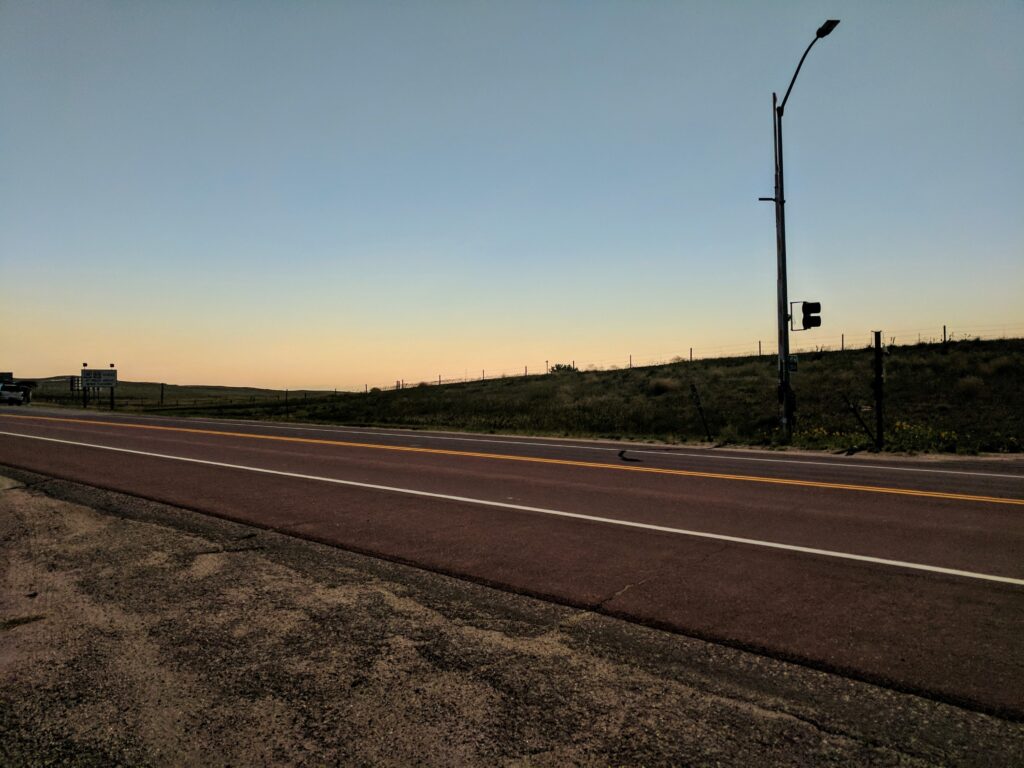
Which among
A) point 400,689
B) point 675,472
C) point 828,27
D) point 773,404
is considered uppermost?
point 828,27

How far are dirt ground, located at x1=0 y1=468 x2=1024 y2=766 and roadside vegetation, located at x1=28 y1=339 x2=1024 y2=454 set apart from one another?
14.8 meters

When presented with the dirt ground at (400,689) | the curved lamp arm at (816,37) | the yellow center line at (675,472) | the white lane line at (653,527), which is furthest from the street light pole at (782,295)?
the dirt ground at (400,689)

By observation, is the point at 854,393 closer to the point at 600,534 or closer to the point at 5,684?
the point at 600,534

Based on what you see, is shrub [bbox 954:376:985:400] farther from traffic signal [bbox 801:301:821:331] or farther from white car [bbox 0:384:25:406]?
white car [bbox 0:384:25:406]

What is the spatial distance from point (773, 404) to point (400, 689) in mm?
32539

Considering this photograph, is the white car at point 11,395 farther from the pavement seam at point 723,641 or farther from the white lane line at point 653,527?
the pavement seam at point 723,641

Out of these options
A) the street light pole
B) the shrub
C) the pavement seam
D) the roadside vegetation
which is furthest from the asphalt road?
the shrub

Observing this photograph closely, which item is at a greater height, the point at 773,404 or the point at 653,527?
the point at 773,404

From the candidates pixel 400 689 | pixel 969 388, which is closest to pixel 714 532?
pixel 400 689

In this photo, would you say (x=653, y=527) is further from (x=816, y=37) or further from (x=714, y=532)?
(x=816, y=37)

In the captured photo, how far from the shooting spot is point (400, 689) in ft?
11.2

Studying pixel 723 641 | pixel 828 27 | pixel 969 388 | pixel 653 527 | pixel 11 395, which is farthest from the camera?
pixel 11 395

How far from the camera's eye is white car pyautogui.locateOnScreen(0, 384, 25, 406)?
185 ft

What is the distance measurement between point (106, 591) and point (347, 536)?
2361 mm
